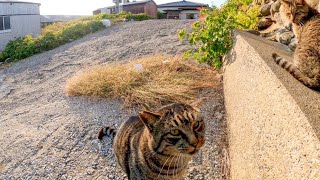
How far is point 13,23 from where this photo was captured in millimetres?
17141

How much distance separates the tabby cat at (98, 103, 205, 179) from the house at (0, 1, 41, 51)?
1542cm

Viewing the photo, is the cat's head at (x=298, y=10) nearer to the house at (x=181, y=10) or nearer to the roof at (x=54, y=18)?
the house at (x=181, y=10)

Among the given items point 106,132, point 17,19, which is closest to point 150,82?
point 106,132

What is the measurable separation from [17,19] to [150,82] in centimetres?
1445

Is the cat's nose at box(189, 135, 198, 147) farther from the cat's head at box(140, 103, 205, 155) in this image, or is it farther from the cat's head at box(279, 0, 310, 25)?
the cat's head at box(279, 0, 310, 25)

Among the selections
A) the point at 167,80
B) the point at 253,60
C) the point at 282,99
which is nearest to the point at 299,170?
the point at 282,99

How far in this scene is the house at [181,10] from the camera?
940 inches

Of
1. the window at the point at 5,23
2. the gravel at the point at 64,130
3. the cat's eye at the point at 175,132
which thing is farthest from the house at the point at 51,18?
the cat's eye at the point at 175,132

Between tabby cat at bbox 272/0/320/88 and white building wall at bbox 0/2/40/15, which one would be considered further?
white building wall at bbox 0/2/40/15

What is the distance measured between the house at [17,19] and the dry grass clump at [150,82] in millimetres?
12201

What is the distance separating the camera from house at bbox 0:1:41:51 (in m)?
16.5

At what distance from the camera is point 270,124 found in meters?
2.35

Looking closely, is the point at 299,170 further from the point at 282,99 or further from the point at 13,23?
the point at 13,23

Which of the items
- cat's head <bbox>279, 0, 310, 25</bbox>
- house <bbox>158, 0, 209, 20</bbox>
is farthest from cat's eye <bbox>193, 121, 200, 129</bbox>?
house <bbox>158, 0, 209, 20</bbox>
